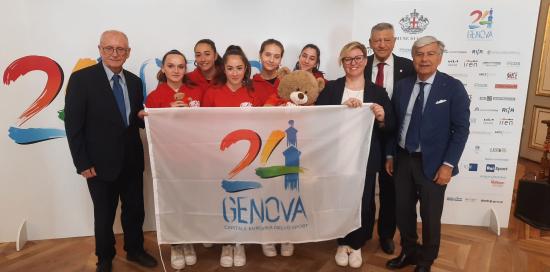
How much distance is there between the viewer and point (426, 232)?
2338 millimetres

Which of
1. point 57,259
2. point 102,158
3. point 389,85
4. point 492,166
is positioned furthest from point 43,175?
point 492,166

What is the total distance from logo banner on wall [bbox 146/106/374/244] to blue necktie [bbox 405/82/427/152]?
10.0 inches

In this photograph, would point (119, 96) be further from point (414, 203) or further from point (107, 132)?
point (414, 203)

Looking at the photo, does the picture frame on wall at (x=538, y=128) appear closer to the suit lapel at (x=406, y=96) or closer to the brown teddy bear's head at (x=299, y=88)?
the suit lapel at (x=406, y=96)

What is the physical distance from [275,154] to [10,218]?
92.6 inches

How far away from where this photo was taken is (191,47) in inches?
120

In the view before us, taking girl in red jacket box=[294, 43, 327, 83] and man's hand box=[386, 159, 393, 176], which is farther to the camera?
girl in red jacket box=[294, 43, 327, 83]

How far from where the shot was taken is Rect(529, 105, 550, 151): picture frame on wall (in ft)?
16.6

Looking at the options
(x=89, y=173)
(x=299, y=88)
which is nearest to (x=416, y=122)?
(x=299, y=88)

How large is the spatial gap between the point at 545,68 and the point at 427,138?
405 cm

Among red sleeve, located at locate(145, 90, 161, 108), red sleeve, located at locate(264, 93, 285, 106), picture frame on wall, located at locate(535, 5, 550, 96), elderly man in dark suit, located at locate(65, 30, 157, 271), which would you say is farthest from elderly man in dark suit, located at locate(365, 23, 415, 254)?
picture frame on wall, located at locate(535, 5, 550, 96)

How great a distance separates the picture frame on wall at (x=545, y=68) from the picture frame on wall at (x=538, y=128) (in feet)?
0.79

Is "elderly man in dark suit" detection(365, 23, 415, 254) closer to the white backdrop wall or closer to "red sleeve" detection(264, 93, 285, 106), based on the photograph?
the white backdrop wall

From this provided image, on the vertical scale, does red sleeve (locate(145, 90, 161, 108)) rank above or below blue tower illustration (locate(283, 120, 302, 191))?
above
